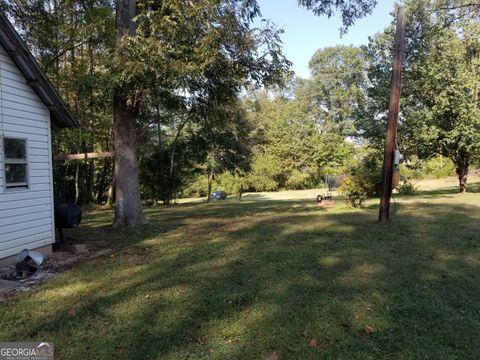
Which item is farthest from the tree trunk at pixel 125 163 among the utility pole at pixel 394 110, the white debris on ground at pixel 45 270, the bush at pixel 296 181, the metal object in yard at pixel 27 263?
the bush at pixel 296 181

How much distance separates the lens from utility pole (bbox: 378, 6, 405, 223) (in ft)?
27.7

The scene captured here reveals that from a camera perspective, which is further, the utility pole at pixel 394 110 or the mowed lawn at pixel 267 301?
the utility pole at pixel 394 110

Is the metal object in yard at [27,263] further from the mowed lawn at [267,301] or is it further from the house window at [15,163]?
the house window at [15,163]

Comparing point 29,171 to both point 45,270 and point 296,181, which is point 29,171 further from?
point 296,181

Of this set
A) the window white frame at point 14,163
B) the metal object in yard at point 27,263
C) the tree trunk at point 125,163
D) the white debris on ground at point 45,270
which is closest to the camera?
the white debris on ground at point 45,270

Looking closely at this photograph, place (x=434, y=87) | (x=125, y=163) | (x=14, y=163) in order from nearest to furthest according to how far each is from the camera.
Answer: (x=14, y=163) < (x=125, y=163) < (x=434, y=87)

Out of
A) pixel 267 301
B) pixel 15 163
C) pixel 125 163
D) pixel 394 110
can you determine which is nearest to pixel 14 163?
pixel 15 163

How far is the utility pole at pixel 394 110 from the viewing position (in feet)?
27.7

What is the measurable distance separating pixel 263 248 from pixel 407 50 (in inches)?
591

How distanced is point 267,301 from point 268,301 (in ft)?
0.04

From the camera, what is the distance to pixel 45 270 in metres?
5.80

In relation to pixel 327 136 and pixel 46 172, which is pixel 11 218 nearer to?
pixel 46 172

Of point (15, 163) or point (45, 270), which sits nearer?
point (45, 270)

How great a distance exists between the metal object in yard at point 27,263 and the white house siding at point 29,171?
0.68 metres
